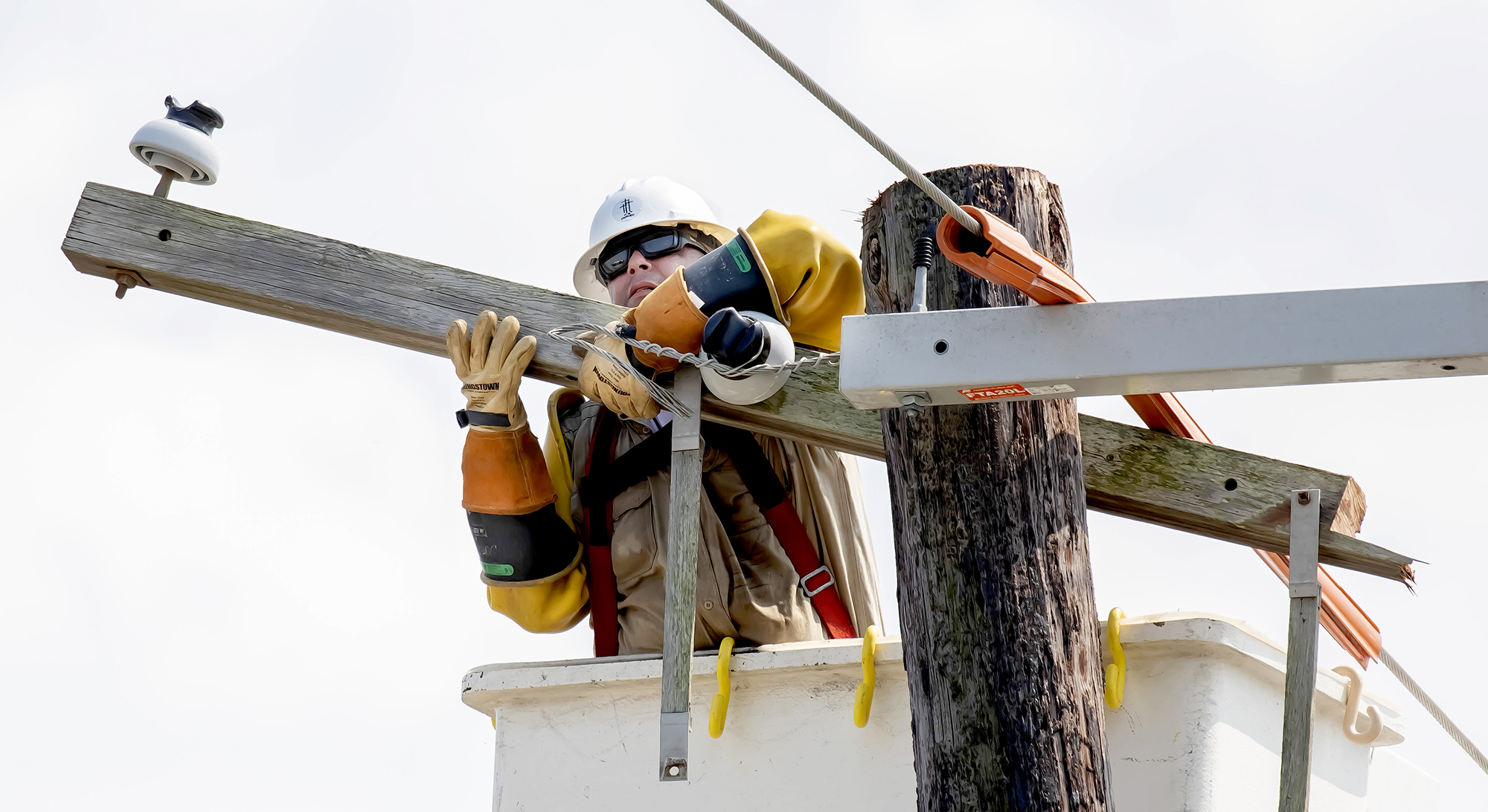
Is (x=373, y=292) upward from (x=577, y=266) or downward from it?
downward

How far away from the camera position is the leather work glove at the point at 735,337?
326 centimetres

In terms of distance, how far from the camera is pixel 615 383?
3.47m

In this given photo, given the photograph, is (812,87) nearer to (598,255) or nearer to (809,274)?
(809,274)

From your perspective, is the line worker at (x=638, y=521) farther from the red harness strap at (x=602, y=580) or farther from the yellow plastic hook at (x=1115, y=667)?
the yellow plastic hook at (x=1115, y=667)

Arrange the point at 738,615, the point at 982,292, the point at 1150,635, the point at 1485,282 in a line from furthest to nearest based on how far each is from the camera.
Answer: the point at 738,615, the point at 1150,635, the point at 982,292, the point at 1485,282

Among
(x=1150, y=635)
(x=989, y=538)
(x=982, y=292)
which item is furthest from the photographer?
(x=1150, y=635)

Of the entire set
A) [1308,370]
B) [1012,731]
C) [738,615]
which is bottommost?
[1012,731]

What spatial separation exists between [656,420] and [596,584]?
47 cm

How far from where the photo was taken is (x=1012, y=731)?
267 cm

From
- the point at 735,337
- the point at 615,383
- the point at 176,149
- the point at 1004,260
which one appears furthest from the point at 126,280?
the point at 1004,260

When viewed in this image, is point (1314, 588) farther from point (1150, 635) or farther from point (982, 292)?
point (982, 292)

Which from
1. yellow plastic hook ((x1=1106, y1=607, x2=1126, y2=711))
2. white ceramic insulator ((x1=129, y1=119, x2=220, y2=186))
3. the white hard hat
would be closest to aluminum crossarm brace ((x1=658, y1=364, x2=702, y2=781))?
yellow plastic hook ((x1=1106, y1=607, x2=1126, y2=711))

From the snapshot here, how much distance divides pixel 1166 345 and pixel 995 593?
529 millimetres

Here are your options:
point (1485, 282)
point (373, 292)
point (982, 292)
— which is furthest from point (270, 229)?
point (1485, 282)
